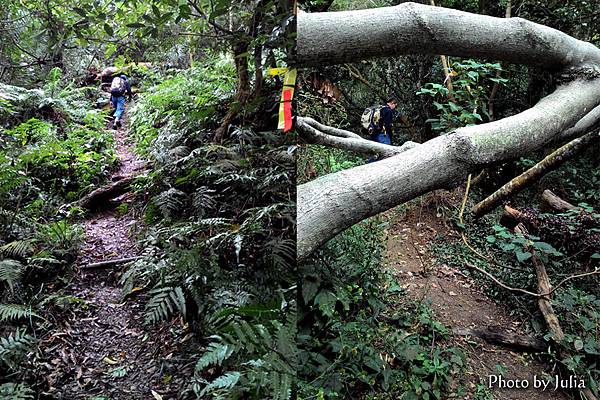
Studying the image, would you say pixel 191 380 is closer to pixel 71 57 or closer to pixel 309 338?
pixel 309 338

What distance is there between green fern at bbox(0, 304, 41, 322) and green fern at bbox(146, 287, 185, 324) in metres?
0.22

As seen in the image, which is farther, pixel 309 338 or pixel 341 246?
pixel 341 246

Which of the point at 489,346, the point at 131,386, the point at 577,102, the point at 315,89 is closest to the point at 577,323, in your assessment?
the point at 489,346

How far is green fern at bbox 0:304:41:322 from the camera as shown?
2.51 ft

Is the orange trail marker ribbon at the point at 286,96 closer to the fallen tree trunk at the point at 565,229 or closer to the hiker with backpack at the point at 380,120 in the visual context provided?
the hiker with backpack at the point at 380,120

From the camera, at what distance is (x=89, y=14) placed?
3.01 feet

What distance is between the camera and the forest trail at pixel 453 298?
2.91 ft

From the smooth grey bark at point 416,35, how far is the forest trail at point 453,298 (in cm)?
38

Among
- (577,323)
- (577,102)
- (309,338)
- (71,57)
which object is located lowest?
(309,338)

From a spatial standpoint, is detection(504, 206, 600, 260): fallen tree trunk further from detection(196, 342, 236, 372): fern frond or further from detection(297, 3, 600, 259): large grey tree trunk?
detection(196, 342, 236, 372): fern frond

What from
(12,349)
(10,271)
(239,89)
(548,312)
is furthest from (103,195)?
(548,312)

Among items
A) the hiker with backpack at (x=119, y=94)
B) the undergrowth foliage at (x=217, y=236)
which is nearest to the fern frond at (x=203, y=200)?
the undergrowth foliage at (x=217, y=236)

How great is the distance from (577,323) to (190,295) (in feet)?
2.89

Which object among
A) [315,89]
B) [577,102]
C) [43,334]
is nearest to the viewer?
[43,334]
